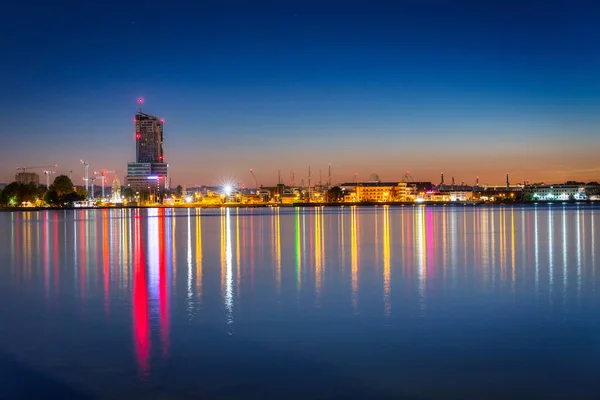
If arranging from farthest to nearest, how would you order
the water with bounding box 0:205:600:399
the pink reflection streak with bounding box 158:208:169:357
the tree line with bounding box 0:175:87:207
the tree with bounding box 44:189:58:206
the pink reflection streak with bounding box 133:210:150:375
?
1. the tree with bounding box 44:189:58:206
2. the tree line with bounding box 0:175:87:207
3. the pink reflection streak with bounding box 158:208:169:357
4. the pink reflection streak with bounding box 133:210:150:375
5. the water with bounding box 0:205:600:399

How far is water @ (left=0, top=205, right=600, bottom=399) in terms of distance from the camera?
8141 mm

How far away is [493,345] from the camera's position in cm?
1008

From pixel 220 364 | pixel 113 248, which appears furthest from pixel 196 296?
pixel 113 248

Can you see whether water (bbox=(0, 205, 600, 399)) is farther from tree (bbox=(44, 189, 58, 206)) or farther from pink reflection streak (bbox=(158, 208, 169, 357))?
tree (bbox=(44, 189, 58, 206))

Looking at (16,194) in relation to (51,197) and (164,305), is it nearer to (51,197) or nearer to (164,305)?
(51,197)

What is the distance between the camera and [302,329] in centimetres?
1137

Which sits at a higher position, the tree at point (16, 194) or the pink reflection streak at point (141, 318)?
the tree at point (16, 194)

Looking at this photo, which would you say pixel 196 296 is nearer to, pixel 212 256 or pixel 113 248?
pixel 212 256

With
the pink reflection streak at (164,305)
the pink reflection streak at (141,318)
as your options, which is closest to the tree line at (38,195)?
the pink reflection streak at (164,305)

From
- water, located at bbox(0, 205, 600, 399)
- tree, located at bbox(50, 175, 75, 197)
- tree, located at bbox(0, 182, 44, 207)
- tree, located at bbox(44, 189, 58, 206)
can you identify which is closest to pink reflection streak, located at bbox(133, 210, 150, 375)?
water, located at bbox(0, 205, 600, 399)

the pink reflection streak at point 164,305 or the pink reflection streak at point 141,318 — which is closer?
the pink reflection streak at point 141,318

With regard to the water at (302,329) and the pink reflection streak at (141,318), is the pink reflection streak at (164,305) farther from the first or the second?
the pink reflection streak at (141,318)

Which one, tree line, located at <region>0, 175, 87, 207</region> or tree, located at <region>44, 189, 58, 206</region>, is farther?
tree, located at <region>44, 189, 58, 206</region>

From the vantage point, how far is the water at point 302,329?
814 centimetres
